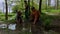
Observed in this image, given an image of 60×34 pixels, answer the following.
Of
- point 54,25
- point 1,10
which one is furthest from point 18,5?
point 54,25

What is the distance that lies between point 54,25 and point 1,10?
5.86 metres

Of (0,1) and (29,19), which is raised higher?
(0,1)

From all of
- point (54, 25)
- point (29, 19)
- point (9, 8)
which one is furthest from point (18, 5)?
point (54, 25)

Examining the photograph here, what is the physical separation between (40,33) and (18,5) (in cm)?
543

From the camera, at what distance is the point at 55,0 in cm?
1334

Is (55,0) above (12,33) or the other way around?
above

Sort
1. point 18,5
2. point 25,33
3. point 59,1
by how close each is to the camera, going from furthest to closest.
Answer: point 59,1, point 18,5, point 25,33

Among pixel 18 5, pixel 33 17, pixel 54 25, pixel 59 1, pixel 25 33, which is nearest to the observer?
pixel 25 33

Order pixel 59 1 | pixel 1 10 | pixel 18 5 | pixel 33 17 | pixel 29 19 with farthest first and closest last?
pixel 59 1 < pixel 1 10 < pixel 18 5 < pixel 29 19 < pixel 33 17

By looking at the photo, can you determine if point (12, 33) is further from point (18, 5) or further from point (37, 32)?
point (18, 5)

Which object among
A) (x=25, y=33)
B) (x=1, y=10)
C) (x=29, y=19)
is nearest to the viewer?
(x=25, y=33)

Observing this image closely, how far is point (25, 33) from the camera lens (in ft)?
20.5

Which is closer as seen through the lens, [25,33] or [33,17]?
[25,33]

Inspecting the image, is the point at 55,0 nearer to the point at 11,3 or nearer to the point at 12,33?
the point at 11,3
